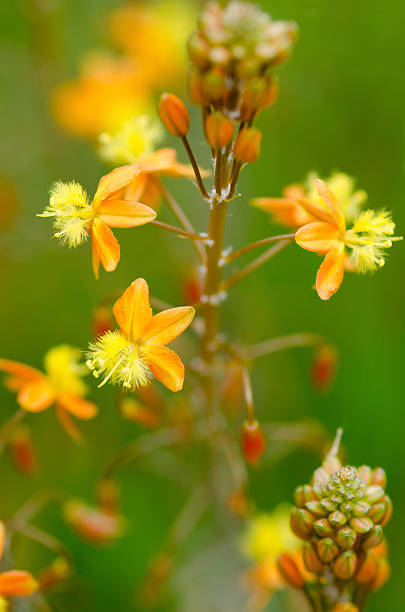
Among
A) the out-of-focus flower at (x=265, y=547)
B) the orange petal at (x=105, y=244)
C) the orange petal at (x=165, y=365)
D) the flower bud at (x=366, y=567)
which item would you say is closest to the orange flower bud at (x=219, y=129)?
the orange petal at (x=105, y=244)

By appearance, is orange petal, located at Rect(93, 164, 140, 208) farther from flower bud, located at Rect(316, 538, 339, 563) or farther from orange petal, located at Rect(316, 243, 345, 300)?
flower bud, located at Rect(316, 538, 339, 563)

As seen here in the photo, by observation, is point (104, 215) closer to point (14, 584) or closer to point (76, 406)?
point (76, 406)

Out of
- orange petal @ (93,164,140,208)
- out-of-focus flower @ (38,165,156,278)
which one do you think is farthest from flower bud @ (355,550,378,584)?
orange petal @ (93,164,140,208)

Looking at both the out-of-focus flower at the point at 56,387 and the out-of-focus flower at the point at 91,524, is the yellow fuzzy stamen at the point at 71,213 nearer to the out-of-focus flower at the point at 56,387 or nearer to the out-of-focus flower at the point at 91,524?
the out-of-focus flower at the point at 56,387

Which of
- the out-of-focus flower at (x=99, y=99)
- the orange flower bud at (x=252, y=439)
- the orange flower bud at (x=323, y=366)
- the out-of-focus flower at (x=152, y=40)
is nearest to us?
the orange flower bud at (x=252, y=439)

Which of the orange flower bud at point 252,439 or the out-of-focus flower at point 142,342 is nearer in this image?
the out-of-focus flower at point 142,342

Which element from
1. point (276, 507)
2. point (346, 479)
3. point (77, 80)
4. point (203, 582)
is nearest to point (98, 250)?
point (346, 479)

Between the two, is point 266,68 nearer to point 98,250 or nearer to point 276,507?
point 98,250
